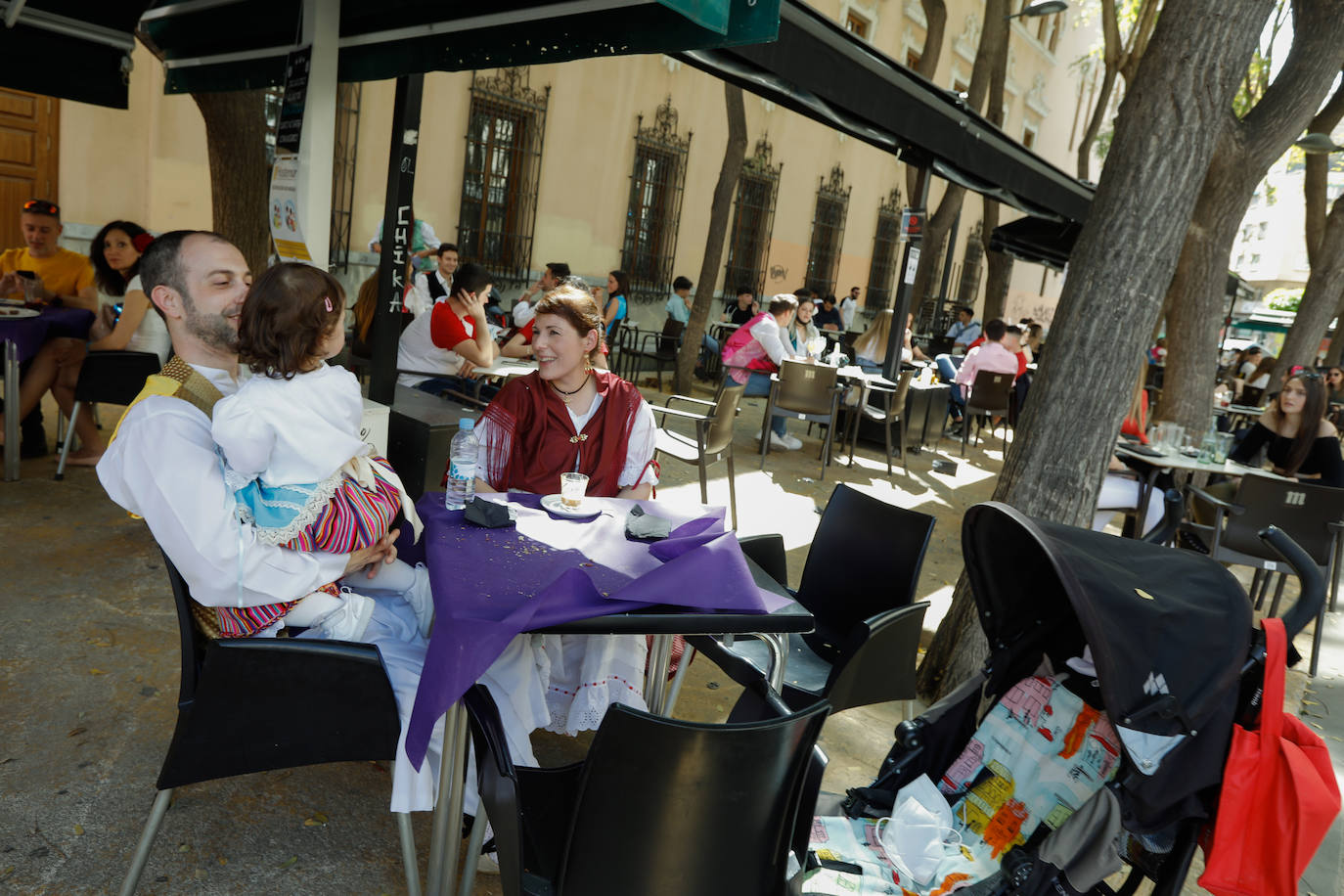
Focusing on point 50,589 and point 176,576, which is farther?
point 50,589

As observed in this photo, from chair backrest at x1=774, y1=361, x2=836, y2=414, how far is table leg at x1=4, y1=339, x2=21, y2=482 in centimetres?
517

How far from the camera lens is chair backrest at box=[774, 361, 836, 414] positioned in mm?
7305

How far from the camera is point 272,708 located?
1841 millimetres

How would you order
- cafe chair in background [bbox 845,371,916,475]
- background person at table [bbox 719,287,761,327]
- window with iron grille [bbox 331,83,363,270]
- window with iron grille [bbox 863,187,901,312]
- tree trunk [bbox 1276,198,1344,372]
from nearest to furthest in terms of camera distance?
cafe chair in background [bbox 845,371,916,475] < window with iron grille [bbox 331,83,363,270] < tree trunk [bbox 1276,198,1344,372] < background person at table [bbox 719,287,761,327] < window with iron grille [bbox 863,187,901,312]

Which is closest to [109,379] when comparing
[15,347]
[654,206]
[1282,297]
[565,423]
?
[15,347]

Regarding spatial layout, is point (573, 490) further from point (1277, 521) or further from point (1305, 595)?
point (1277, 521)

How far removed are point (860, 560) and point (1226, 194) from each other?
4.85m

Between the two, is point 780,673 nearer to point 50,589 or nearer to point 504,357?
point 50,589

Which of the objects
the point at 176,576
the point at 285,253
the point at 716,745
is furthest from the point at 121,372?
the point at 716,745

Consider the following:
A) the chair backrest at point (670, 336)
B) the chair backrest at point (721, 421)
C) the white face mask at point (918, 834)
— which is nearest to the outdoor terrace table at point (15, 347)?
the chair backrest at point (721, 421)

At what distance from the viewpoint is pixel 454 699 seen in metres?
1.73

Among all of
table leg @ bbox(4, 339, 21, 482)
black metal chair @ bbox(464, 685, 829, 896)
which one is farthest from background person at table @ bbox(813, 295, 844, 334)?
black metal chair @ bbox(464, 685, 829, 896)

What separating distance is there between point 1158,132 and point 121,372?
490 cm

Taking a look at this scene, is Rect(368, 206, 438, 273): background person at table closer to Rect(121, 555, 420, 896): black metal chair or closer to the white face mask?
Rect(121, 555, 420, 896): black metal chair
